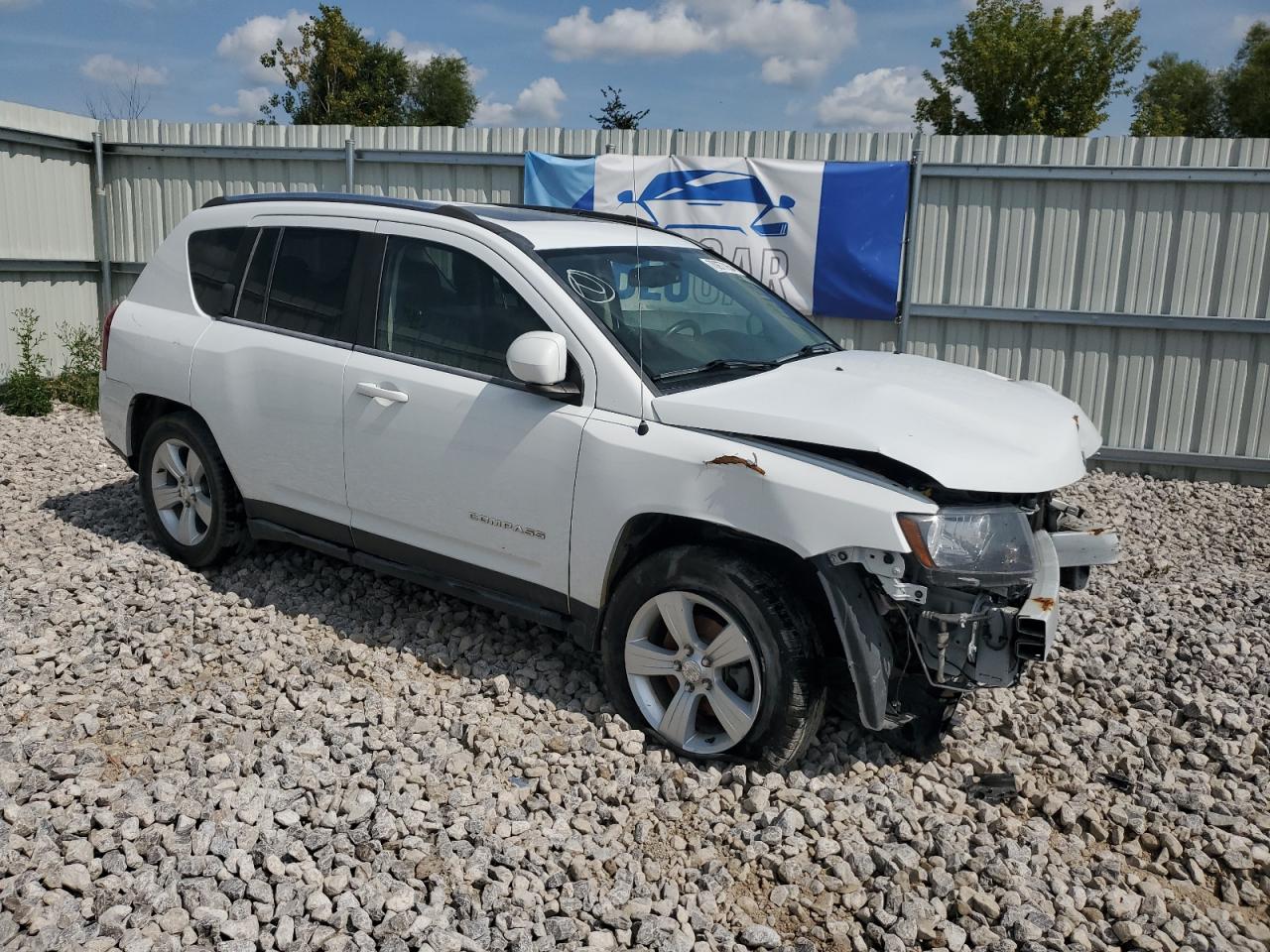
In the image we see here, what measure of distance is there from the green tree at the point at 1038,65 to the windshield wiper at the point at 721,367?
2818cm

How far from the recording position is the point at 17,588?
5.68 meters

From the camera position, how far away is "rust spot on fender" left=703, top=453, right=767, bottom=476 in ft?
12.5

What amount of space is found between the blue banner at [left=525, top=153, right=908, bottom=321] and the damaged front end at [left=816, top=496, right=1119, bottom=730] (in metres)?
5.85

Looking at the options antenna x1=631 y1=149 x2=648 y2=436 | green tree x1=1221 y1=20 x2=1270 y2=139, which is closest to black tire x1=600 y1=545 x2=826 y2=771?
antenna x1=631 y1=149 x2=648 y2=436

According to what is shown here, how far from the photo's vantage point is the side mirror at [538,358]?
13.4ft

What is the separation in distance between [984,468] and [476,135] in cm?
781

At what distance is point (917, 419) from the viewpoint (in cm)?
387

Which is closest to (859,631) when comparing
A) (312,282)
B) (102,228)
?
(312,282)

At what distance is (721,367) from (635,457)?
62 centimetres

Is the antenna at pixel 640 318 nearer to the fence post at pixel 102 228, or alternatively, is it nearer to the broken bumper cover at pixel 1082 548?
the broken bumper cover at pixel 1082 548

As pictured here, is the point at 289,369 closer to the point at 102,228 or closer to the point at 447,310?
the point at 447,310

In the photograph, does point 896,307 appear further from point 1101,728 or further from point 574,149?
point 1101,728

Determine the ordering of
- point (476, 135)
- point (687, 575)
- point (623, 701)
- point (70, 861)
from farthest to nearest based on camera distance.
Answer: point (476, 135), point (623, 701), point (687, 575), point (70, 861)

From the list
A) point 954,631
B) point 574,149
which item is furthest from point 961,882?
point 574,149
